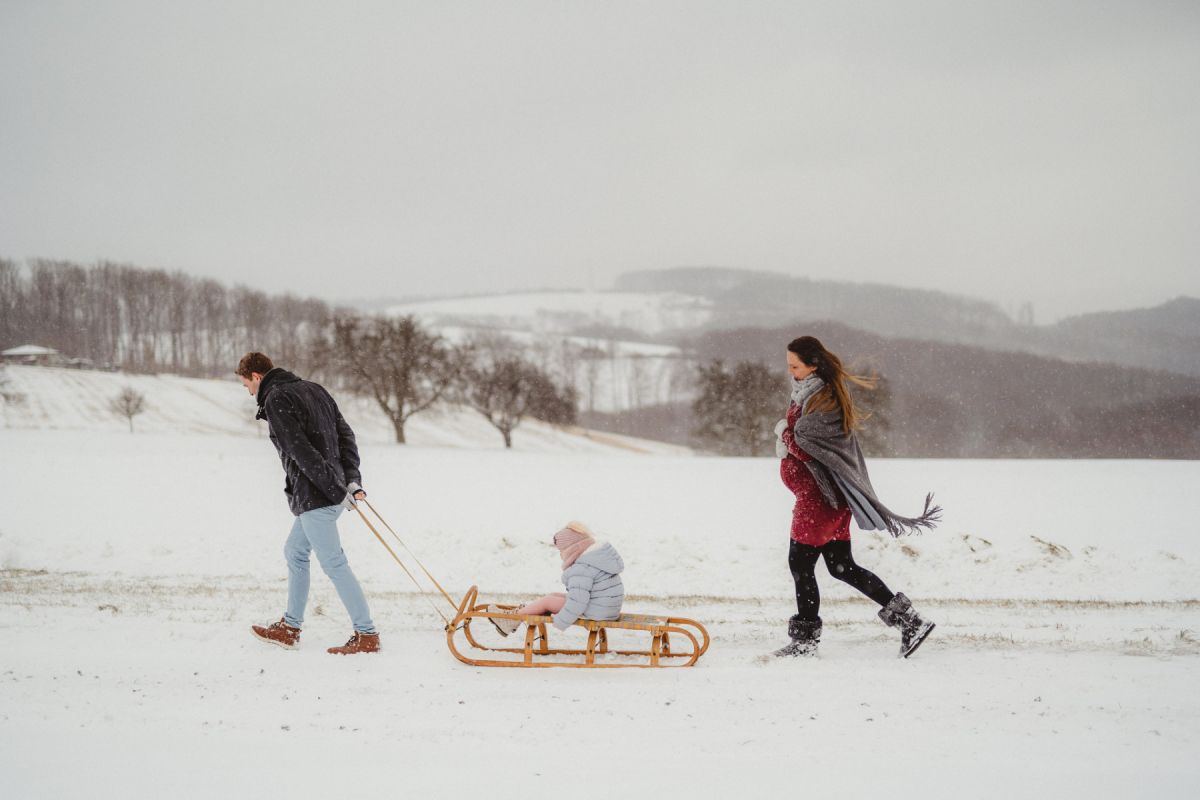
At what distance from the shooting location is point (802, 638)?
19.3ft

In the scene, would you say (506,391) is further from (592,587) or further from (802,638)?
(592,587)

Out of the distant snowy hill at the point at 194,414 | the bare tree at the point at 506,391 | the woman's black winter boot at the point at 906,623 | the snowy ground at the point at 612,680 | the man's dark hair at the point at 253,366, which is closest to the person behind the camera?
the snowy ground at the point at 612,680

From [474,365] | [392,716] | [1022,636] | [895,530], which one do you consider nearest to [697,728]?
[392,716]

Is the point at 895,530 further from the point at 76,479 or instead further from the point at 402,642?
the point at 76,479

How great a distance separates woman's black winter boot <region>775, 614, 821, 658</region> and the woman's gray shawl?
843 mm

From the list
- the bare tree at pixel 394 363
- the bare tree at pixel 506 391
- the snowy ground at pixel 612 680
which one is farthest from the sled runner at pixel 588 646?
the bare tree at pixel 506 391

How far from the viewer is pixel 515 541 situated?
Result: 10.8 meters

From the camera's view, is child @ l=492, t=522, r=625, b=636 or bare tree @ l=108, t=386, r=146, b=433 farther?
bare tree @ l=108, t=386, r=146, b=433

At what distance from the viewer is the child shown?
Result: 546 cm

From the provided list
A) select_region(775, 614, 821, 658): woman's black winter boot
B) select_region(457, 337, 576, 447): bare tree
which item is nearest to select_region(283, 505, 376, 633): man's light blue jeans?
select_region(775, 614, 821, 658): woman's black winter boot

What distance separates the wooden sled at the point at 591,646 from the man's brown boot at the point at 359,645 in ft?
1.90

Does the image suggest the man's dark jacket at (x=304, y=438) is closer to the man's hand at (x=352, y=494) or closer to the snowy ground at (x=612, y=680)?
the man's hand at (x=352, y=494)

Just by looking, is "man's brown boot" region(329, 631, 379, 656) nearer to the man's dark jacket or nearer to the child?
the man's dark jacket

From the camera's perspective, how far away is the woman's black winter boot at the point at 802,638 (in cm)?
584
